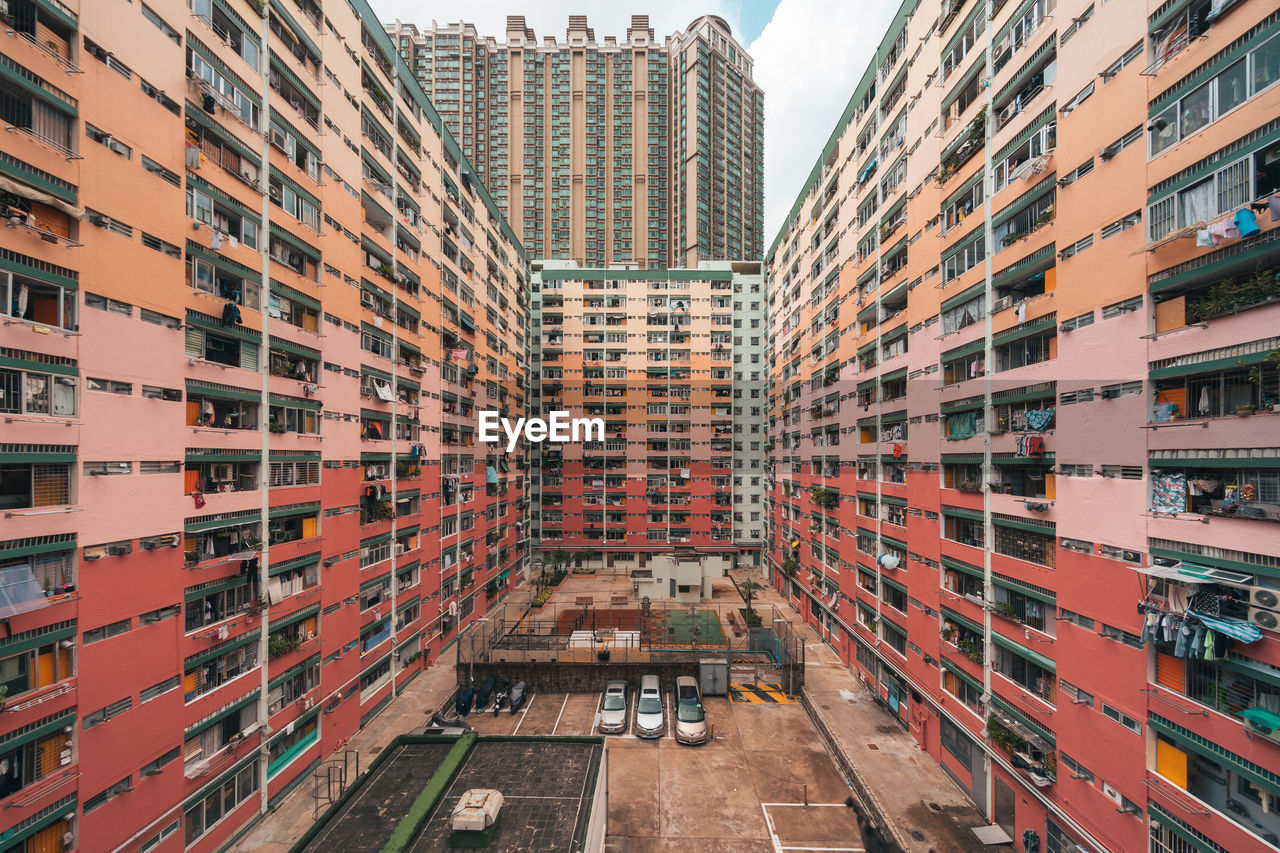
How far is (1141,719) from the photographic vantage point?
15.4 meters

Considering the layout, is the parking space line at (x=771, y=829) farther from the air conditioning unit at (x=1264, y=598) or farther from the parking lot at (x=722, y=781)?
the air conditioning unit at (x=1264, y=598)

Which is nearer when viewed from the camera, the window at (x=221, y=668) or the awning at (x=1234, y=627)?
the awning at (x=1234, y=627)

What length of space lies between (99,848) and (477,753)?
10816mm

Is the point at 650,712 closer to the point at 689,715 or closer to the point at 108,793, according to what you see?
the point at 689,715

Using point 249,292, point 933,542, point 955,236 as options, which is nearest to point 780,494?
point 933,542

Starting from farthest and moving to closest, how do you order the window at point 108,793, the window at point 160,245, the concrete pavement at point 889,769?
the concrete pavement at point 889,769
the window at point 160,245
the window at point 108,793

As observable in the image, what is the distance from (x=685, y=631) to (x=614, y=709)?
415 inches

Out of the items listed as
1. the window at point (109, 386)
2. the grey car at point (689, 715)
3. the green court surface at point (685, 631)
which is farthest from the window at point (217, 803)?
the green court surface at point (685, 631)

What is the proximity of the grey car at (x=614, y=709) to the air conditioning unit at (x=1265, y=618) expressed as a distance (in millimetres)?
25789

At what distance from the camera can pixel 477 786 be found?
16.7 m

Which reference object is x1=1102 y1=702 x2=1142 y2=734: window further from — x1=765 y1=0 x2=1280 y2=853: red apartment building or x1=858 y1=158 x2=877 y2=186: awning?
x1=858 y1=158 x2=877 y2=186: awning

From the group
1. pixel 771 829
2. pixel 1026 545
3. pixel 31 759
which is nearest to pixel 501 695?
pixel 771 829

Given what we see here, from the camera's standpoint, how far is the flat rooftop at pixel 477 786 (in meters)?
14.4

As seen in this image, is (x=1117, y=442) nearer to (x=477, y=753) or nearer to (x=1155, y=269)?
(x=1155, y=269)
